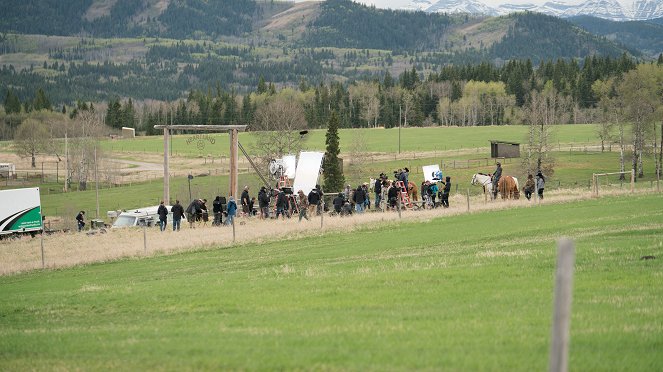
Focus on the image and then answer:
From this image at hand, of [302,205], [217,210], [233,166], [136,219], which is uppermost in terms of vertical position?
[233,166]

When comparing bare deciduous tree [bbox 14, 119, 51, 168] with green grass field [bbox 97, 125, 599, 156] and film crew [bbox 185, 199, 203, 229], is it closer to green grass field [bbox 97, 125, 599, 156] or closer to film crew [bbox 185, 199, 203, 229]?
green grass field [bbox 97, 125, 599, 156]

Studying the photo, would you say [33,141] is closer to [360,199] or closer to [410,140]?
[410,140]

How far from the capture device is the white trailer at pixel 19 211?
51500mm

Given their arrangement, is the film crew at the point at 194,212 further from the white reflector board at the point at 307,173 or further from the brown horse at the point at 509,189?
the brown horse at the point at 509,189

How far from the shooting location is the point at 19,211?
52.0 meters

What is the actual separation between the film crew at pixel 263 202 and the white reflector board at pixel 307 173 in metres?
5.87

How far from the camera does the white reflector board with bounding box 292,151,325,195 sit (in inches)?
1946

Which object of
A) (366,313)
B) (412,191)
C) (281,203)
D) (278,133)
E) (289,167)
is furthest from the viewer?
(278,133)

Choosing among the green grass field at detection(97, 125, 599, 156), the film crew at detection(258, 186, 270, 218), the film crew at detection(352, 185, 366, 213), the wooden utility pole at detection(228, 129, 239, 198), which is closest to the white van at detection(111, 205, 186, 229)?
the wooden utility pole at detection(228, 129, 239, 198)

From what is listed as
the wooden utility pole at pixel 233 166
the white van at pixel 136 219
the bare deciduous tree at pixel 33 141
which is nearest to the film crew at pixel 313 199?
the wooden utility pole at pixel 233 166

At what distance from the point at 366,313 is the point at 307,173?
3709cm

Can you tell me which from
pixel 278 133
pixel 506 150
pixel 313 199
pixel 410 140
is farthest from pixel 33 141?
pixel 313 199

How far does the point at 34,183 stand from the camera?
360ft

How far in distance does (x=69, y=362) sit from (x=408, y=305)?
5019mm
